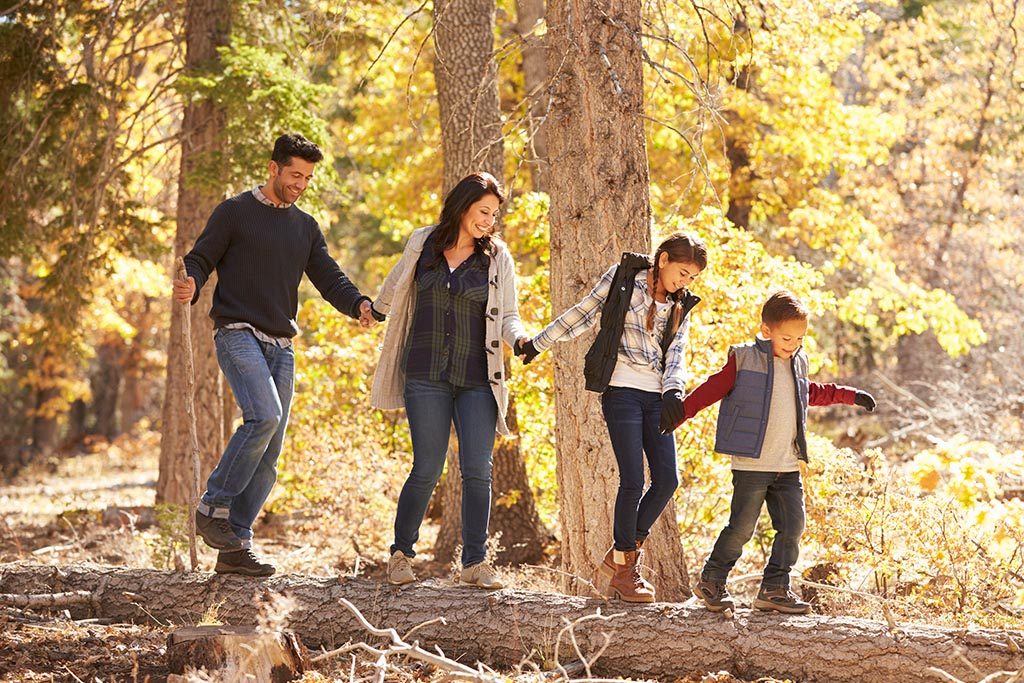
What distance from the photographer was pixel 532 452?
30.8ft

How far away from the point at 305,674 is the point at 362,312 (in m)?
1.94

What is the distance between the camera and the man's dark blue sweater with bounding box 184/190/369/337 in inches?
230

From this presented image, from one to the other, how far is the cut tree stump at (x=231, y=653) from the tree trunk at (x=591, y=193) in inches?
71.1

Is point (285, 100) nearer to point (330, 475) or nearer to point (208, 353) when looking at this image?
point (208, 353)

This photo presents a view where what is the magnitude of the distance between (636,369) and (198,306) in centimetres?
669

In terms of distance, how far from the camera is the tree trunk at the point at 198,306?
418 inches

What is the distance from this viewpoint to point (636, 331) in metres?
5.42

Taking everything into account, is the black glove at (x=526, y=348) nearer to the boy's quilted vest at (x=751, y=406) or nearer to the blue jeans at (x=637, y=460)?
the blue jeans at (x=637, y=460)

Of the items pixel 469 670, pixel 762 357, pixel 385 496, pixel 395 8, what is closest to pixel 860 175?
pixel 395 8

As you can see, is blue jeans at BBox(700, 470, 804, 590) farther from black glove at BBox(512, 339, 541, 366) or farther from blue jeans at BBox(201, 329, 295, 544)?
blue jeans at BBox(201, 329, 295, 544)

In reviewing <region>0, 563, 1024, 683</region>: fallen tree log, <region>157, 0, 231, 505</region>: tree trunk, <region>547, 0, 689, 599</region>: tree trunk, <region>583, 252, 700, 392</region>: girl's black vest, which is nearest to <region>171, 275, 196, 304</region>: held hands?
<region>0, 563, 1024, 683</region>: fallen tree log

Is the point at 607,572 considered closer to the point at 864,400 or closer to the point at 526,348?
the point at 526,348

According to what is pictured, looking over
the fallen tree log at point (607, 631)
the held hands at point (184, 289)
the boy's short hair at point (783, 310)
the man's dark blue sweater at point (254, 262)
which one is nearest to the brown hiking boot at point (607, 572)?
the fallen tree log at point (607, 631)

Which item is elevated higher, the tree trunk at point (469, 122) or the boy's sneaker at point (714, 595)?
the tree trunk at point (469, 122)
